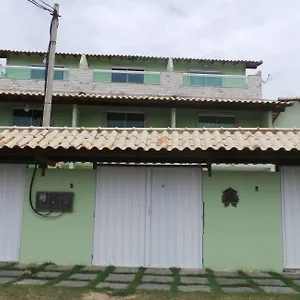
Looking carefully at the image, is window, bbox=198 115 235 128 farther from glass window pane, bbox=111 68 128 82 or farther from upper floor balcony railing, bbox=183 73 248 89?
glass window pane, bbox=111 68 128 82

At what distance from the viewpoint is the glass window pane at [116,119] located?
17.7 meters

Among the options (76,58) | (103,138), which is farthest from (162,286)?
(76,58)

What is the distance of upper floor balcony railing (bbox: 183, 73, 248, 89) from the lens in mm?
18703

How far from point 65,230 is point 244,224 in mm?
3784

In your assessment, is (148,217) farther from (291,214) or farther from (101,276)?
(291,214)

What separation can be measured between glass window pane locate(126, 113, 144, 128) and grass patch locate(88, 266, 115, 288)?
10.6m

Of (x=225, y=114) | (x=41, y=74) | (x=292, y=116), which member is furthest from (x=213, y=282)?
(x=292, y=116)

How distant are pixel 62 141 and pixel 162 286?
3462mm

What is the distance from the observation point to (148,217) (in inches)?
315

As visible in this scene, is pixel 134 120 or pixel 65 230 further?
pixel 134 120

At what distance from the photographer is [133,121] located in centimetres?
1773

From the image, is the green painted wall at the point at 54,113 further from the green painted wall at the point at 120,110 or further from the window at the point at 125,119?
the window at the point at 125,119

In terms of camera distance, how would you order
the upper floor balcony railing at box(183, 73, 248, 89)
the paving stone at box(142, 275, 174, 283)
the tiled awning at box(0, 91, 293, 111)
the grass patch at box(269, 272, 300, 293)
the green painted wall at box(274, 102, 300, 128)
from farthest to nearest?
the green painted wall at box(274, 102, 300, 128), the upper floor balcony railing at box(183, 73, 248, 89), the tiled awning at box(0, 91, 293, 111), the paving stone at box(142, 275, 174, 283), the grass patch at box(269, 272, 300, 293)

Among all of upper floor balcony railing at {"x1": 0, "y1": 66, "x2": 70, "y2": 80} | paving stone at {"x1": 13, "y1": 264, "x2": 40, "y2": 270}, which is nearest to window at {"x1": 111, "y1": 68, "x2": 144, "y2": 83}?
upper floor balcony railing at {"x1": 0, "y1": 66, "x2": 70, "y2": 80}
